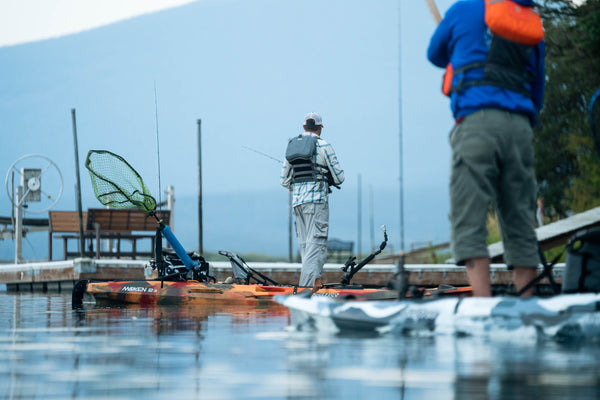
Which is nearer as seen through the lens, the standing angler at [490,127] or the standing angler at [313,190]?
the standing angler at [490,127]

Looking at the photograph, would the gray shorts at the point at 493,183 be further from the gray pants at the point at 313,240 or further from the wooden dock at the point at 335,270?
the wooden dock at the point at 335,270

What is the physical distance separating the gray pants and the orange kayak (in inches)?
15.8

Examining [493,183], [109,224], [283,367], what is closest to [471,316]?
[493,183]

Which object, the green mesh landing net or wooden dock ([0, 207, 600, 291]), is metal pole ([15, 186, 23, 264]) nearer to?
wooden dock ([0, 207, 600, 291])

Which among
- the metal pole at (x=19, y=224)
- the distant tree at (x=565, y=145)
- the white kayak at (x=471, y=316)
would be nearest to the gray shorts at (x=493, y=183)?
the white kayak at (x=471, y=316)

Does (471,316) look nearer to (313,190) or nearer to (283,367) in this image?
(283,367)

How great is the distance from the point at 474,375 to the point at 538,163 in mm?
24748

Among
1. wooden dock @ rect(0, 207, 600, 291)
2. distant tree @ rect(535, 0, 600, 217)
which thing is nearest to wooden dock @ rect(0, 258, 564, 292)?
wooden dock @ rect(0, 207, 600, 291)

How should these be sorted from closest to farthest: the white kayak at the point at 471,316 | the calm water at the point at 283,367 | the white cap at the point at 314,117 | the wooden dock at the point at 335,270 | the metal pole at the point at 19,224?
the calm water at the point at 283,367 → the white kayak at the point at 471,316 → the white cap at the point at 314,117 → the wooden dock at the point at 335,270 → the metal pole at the point at 19,224

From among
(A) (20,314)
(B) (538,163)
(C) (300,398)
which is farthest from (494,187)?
(B) (538,163)

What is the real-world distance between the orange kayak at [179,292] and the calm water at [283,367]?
3.13 m

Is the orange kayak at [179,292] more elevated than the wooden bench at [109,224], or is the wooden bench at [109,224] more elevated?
the wooden bench at [109,224]

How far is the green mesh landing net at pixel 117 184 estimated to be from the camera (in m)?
8.59

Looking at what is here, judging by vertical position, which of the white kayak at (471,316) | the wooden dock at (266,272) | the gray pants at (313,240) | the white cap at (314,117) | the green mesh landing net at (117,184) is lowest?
the wooden dock at (266,272)
